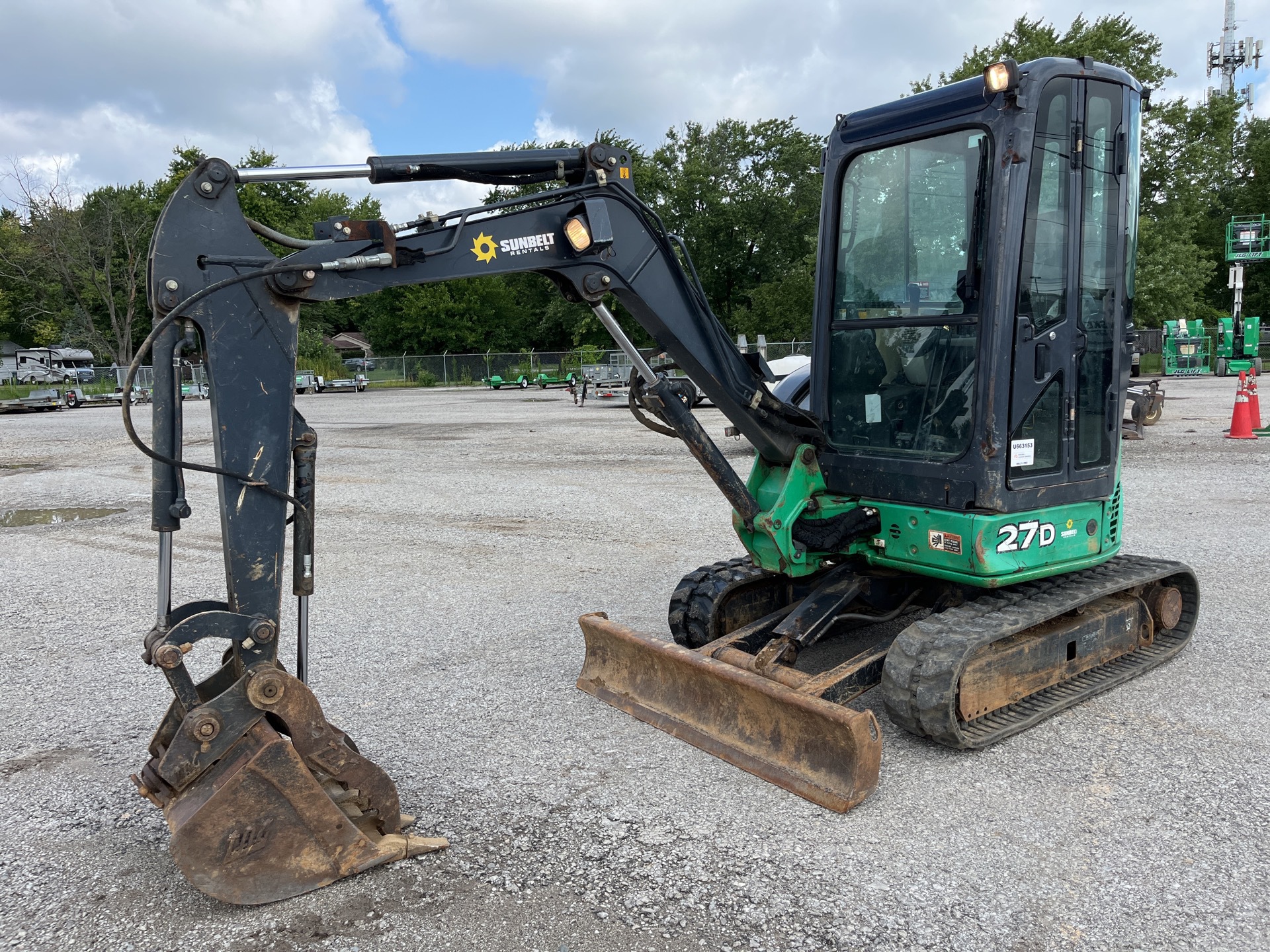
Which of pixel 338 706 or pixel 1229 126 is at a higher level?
pixel 1229 126

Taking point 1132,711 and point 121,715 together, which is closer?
point 1132,711

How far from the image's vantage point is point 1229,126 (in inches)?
1751

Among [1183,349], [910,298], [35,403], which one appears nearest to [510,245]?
[910,298]

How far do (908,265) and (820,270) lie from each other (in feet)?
1.92

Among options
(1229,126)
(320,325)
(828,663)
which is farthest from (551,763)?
(320,325)

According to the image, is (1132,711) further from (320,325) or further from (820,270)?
(320,325)

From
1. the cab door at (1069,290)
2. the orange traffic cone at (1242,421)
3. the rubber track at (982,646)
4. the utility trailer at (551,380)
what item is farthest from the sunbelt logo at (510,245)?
the utility trailer at (551,380)

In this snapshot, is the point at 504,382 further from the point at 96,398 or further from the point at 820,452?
the point at 820,452

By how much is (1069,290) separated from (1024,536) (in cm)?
118

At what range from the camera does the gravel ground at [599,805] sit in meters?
3.04

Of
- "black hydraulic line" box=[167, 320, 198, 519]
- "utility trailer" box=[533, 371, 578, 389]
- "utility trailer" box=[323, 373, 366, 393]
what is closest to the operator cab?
"black hydraulic line" box=[167, 320, 198, 519]

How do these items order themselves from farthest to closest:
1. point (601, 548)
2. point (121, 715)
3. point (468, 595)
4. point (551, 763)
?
point (601, 548), point (468, 595), point (121, 715), point (551, 763)

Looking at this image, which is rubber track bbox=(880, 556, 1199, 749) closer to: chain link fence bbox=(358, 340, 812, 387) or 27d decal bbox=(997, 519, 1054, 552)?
27d decal bbox=(997, 519, 1054, 552)

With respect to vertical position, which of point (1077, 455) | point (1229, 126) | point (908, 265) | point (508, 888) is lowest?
point (508, 888)
